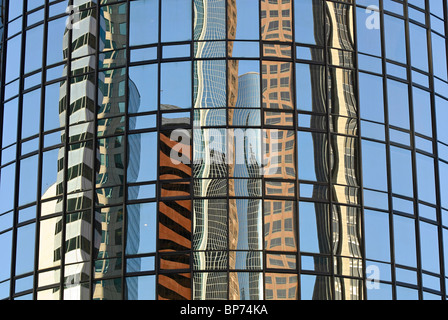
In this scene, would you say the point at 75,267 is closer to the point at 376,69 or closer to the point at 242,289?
the point at 242,289

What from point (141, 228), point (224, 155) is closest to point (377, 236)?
point (224, 155)

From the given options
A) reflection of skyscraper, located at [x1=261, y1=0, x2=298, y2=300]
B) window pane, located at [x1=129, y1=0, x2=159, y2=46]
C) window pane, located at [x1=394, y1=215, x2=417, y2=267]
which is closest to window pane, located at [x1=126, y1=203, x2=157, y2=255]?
reflection of skyscraper, located at [x1=261, y1=0, x2=298, y2=300]

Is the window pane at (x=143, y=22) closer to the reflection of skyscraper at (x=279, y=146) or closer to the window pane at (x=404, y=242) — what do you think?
the reflection of skyscraper at (x=279, y=146)

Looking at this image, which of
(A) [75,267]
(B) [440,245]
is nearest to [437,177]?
(B) [440,245]

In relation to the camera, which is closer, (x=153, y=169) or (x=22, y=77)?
(x=153, y=169)

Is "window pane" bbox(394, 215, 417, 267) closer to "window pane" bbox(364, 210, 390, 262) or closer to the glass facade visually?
the glass facade

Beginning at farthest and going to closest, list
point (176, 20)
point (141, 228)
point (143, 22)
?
point (143, 22) < point (176, 20) < point (141, 228)

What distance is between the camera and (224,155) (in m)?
36.8

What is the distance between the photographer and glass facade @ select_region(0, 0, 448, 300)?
36281 mm

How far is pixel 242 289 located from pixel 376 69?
809 centimetres

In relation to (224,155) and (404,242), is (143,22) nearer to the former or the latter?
(224,155)

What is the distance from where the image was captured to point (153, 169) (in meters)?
36.9

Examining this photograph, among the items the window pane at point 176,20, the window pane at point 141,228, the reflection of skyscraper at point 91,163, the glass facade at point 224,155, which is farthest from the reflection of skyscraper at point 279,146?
the reflection of skyscraper at point 91,163

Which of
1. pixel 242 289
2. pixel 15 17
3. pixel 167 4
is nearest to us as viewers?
pixel 242 289
